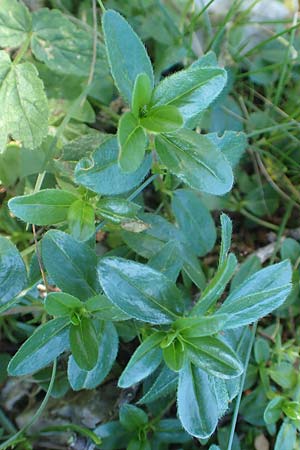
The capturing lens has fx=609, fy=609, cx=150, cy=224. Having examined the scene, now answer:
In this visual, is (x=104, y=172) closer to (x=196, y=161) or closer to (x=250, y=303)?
(x=196, y=161)

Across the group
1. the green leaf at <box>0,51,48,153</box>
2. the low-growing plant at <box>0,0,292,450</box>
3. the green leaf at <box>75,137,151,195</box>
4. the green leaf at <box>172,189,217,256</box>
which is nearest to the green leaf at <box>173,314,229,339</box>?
the low-growing plant at <box>0,0,292,450</box>

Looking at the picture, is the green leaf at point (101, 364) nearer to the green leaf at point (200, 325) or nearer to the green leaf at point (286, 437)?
the green leaf at point (200, 325)

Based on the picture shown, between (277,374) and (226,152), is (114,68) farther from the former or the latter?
(277,374)

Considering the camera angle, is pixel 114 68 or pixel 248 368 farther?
pixel 248 368

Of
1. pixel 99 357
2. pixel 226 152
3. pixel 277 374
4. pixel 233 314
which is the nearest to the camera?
pixel 233 314

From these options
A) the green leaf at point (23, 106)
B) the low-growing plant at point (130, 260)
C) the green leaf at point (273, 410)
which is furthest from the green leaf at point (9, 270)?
the green leaf at point (273, 410)

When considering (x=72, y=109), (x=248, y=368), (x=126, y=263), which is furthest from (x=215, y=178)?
(x=248, y=368)

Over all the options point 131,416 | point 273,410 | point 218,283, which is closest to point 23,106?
point 218,283
